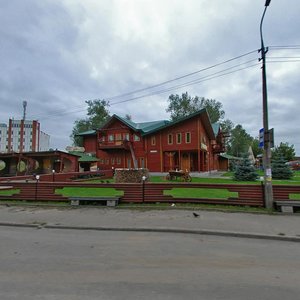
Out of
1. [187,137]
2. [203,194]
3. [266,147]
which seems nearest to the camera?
[266,147]

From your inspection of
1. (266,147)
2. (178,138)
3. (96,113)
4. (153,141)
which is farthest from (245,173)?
(96,113)

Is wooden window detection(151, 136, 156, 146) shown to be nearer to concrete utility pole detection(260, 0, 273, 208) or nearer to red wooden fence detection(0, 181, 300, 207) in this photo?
red wooden fence detection(0, 181, 300, 207)

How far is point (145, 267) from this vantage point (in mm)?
4832

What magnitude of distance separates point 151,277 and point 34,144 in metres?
104

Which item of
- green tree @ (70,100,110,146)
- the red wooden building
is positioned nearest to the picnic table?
the red wooden building

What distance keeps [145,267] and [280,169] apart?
27.0 metres

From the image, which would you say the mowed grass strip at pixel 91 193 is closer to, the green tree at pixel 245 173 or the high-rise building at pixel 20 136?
the green tree at pixel 245 173

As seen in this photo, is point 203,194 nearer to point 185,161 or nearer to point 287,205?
point 287,205

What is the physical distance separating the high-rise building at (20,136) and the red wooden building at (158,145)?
66.5 m

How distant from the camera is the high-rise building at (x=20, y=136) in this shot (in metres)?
99.6

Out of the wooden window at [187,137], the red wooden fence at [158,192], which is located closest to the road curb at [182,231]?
the red wooden fence at [158,192]

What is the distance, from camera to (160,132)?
3706 centimetres

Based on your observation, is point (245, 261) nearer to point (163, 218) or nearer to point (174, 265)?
point (174, 265)

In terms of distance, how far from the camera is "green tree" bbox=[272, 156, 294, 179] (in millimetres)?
28009
